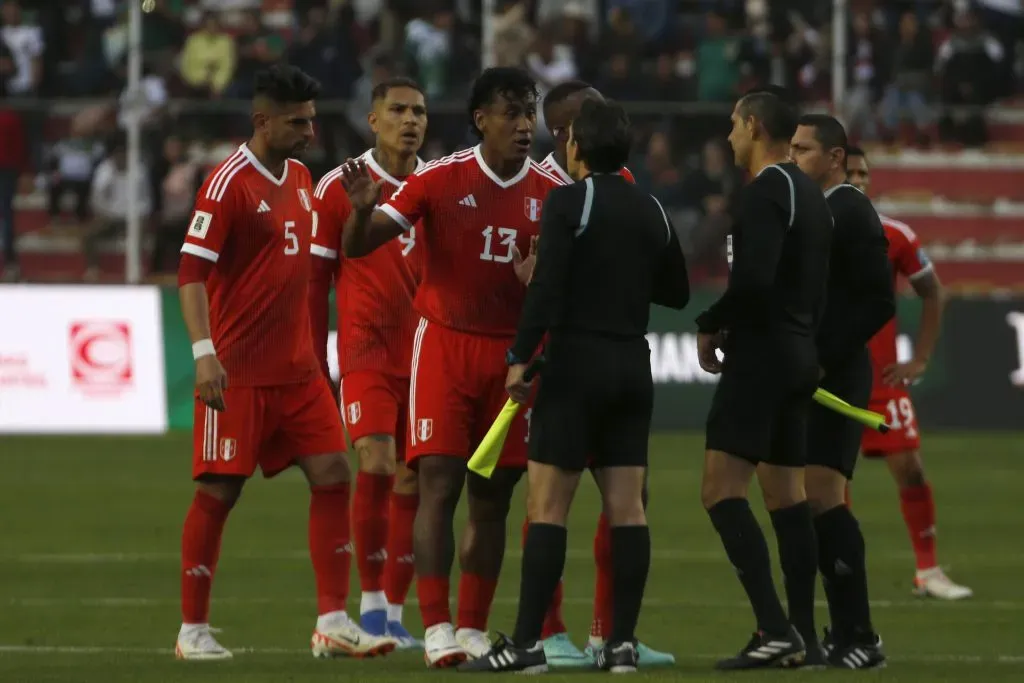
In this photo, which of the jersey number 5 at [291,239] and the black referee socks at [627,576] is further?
the jersey number 5 at [291,239]

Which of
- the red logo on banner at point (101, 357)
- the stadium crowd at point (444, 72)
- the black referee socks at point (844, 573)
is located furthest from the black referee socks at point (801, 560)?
the stadium crowd at point (444, 72)

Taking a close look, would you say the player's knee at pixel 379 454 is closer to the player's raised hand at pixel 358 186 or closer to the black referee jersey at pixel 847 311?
the player's raised hand at pixel 358 186

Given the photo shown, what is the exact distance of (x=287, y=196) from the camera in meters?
9.01

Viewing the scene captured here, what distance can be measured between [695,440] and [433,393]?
41.1 ft

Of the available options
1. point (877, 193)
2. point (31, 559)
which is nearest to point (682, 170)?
point (877, 193)

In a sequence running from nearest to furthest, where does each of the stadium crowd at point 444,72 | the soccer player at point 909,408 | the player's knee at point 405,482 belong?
the player's knee at point 405,482 < the soccer player at point 909,408 < the stadium crowd at point 444,72

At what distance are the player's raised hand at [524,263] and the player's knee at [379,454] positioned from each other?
139 centimetres

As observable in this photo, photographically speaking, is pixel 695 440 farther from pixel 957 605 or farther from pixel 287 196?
pixel 287 196

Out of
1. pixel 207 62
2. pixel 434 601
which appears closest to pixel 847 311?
pixel 434 601

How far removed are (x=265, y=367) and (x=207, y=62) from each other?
15.9 meters

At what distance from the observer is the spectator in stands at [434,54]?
76.2ft

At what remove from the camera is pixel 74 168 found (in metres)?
23.8

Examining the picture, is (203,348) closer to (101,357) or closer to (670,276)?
(670,276)

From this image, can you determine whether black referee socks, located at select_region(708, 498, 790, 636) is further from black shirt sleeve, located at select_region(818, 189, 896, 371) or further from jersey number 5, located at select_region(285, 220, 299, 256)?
jersey number 5, located at select_region(285, 220, 299, 256)
